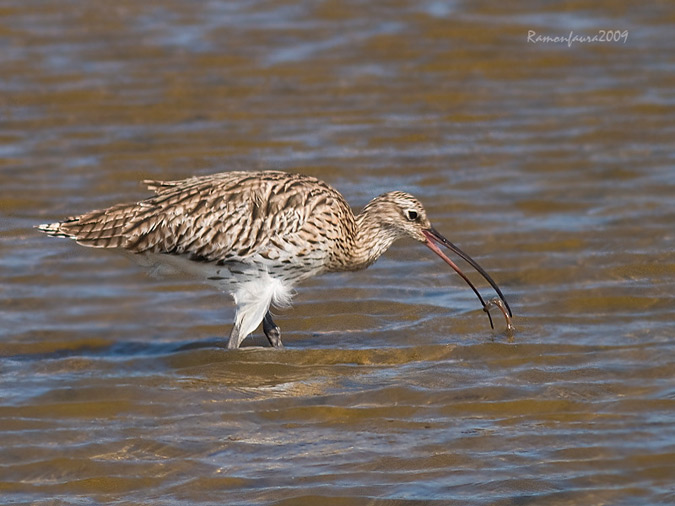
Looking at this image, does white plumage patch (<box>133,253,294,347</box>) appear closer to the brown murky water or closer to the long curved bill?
the brown murky water

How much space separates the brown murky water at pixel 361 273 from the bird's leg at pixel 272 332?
117 millimetres

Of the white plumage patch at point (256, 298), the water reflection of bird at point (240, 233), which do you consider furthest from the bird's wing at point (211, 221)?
the white plumage patch at point (256, 298)

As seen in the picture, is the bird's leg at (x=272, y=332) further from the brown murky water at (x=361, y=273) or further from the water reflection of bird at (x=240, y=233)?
the brown murky water at (x=361, y=273)

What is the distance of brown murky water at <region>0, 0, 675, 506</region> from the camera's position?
7285mm

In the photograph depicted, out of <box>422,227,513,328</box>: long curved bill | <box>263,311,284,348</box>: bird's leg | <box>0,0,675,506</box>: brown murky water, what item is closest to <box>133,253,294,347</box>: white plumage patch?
<box>263,311,284,348</box>: bird's leg

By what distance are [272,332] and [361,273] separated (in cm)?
132

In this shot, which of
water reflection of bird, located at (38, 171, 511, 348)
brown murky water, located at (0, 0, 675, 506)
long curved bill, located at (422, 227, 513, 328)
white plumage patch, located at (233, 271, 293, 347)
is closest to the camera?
brown murky water, located at (0, 0, 675, 506)

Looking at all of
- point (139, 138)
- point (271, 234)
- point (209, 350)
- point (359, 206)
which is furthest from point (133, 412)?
point (139, 138)

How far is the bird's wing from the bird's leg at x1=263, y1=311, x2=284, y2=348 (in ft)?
1.44

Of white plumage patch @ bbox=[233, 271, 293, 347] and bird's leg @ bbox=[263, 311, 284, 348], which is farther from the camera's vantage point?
bird's leg @ bbox=[263, 311, 284, 348]

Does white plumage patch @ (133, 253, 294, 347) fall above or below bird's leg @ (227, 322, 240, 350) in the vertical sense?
above

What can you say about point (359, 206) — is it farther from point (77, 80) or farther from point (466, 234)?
point (77, 80)

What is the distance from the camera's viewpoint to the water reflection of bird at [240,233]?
29.9ft

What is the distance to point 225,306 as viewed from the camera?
391 inches
